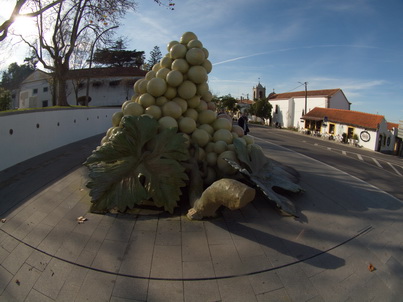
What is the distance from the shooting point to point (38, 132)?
29.7ft

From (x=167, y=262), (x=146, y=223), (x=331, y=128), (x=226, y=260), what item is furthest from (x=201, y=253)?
(x=331, y=128)

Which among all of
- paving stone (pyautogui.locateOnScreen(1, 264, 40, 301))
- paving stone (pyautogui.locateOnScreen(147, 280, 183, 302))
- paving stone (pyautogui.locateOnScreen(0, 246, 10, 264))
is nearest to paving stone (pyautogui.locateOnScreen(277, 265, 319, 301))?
paving stone (pyautogui.locateOnScreen(147, 280, 183, 302))

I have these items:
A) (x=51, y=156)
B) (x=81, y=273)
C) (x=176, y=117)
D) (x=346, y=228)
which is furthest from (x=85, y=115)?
(x=346, y=228)

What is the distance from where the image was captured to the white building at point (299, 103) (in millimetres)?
37281

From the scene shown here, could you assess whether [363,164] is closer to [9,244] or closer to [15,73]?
[9,244]

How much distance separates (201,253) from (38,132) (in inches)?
335

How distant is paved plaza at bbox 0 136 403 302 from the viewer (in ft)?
8.79

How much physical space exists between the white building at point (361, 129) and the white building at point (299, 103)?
647 centimetres

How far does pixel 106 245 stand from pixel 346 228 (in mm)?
3617

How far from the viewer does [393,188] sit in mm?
7191

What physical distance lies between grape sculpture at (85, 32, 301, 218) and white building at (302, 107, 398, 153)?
24185mm

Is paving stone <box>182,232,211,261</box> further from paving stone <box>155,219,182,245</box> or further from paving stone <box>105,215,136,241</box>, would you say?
paving stone <box>105,215,136,241</box>

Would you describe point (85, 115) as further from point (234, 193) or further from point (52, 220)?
point (234, 193)

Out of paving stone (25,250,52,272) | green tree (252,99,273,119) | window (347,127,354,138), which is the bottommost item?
paving stone (25,250,52,272)
